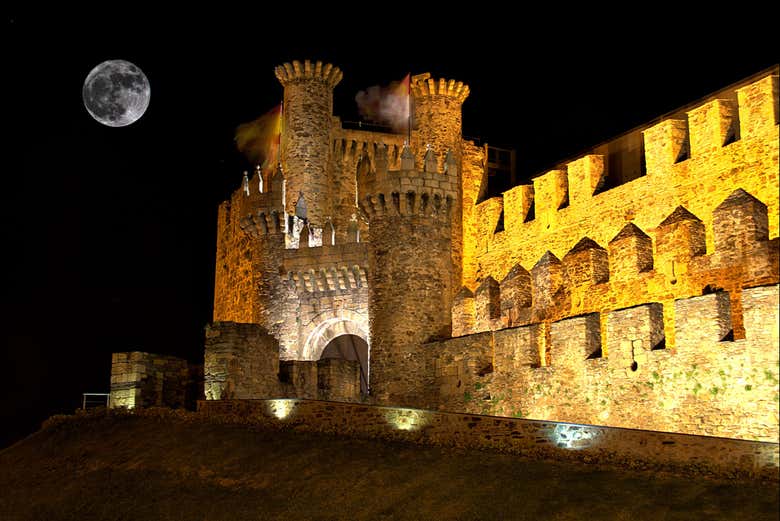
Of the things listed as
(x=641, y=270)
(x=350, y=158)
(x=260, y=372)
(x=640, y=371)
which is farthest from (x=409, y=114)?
(x=640, y=371)

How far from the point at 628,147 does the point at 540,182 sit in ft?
10.0

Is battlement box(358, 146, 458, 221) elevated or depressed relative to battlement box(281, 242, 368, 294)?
elevated

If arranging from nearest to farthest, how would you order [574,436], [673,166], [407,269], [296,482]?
[574,436] → [296,482] → [673,166] → [407,269]

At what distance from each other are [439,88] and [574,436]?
1799cm

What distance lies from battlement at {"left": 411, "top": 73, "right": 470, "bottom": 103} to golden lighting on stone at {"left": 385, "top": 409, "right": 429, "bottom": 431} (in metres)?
14.8

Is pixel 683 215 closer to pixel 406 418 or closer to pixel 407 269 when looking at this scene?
pixel 406 418

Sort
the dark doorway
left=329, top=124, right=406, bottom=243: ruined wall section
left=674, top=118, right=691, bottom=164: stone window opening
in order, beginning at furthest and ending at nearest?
the dark doorway → left=329, top=124, right=406, bottom=243: ruined wall section → left=674, top=118, right=691, bottom=164: stone window opening

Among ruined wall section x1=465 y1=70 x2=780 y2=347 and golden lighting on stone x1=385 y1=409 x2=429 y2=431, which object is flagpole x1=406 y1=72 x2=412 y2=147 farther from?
golden lighting on stone x1=385 y1=409 x2=429 y2=431

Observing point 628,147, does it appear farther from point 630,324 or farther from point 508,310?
point 630,324

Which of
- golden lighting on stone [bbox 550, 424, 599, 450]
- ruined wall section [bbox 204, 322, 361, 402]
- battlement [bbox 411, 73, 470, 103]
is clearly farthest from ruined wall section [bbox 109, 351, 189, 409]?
golden lighting on stone [bbox 550, 424, 599, 450]

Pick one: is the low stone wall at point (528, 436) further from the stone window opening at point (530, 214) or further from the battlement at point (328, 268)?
the stone window opening at point (530, 214)

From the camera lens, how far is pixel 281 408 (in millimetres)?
25266

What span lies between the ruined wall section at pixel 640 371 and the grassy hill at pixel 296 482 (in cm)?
346

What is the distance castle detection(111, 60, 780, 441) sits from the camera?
2167 centimetres
